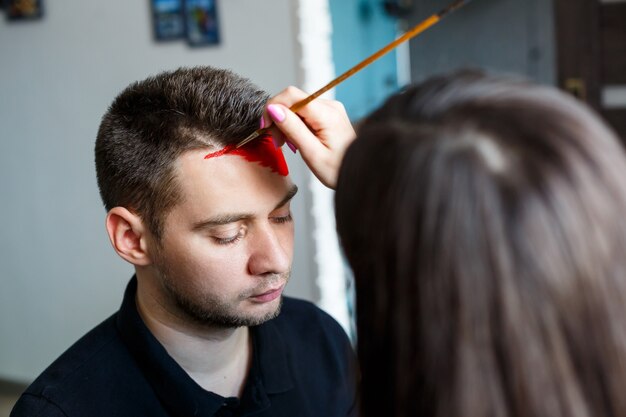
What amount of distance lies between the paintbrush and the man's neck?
0.32m

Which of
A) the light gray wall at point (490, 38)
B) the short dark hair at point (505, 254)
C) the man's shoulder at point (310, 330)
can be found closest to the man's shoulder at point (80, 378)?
the man's shoulder at point (310, 330)

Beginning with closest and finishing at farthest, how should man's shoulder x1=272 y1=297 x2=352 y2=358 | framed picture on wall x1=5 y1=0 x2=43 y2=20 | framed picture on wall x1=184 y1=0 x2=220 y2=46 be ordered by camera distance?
man's shoulder x1=272 y1=297 x2=352 y2=358
framed picture on wall x1=184 y1=0 x2=220 y2=46
framed picture on wall x1=5 y1=0 x2=43 y2=20

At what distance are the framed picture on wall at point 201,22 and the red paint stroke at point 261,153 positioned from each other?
67.1 inches

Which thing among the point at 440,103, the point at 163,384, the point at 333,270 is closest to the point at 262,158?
the point at 163,384

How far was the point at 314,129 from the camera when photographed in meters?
1.18

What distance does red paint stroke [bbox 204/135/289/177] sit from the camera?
4.29ft

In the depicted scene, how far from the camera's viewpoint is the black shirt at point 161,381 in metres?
1.23

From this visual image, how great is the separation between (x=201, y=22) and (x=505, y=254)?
2510 millimetres

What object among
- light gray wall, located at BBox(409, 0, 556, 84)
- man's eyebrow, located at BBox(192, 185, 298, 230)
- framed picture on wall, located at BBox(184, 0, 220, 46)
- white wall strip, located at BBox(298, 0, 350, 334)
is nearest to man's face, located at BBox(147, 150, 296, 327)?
man's eyebrow, located at BBox(192, 185, 298, 230)

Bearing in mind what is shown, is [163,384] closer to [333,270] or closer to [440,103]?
[440,103]

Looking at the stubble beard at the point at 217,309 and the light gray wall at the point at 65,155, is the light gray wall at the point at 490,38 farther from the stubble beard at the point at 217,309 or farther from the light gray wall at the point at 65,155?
the stubble beard at the point at 217,309

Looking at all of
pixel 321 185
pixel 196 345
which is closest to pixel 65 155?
pixel 321 185

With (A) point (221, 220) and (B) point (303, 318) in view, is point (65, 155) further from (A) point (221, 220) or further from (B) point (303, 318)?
(A) point (221, 220)

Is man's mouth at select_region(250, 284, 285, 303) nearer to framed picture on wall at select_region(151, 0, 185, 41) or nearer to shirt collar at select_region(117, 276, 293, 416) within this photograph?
shirt collar at select_region(117, 276, 293, 416)
